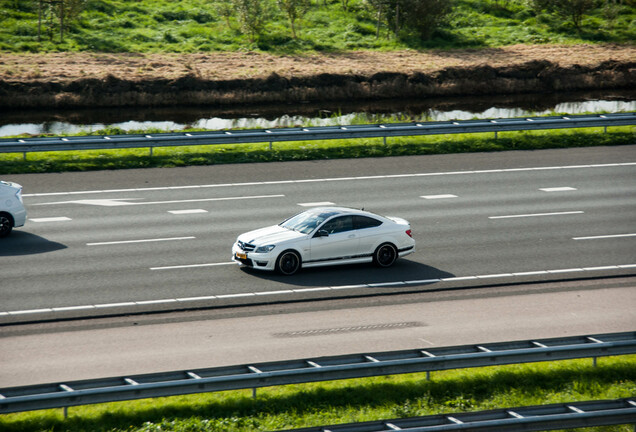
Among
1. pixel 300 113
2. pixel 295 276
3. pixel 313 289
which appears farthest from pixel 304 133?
pixel 300 113

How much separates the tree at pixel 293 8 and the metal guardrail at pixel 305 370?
45546 millimetres

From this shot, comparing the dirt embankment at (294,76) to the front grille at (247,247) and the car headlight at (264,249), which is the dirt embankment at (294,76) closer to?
the front grille at (247,247)

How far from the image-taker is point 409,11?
55.8 meters

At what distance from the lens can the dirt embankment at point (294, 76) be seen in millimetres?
44344

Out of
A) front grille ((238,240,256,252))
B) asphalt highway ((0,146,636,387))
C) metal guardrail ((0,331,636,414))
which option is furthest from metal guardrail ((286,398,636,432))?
front grille ((238,240,256,252))

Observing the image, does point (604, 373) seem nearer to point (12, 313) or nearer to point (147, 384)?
point (147, 384)

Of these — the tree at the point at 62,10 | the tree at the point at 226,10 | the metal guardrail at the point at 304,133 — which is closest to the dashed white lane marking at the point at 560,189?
the metal guardrail at the point at 304,133

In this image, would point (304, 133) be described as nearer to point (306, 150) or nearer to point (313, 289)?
point (306, 150)

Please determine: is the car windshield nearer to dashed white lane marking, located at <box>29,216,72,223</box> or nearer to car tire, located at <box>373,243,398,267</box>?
car tire, located at <box>373,243,398,267</box>

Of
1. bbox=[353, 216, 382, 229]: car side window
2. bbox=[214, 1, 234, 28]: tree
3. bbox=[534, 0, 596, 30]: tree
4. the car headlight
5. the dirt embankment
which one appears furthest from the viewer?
bbox=[534, 0, 596, 30]: tree

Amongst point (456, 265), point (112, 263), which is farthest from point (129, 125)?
point (456, 265)

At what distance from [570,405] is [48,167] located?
20.1 m

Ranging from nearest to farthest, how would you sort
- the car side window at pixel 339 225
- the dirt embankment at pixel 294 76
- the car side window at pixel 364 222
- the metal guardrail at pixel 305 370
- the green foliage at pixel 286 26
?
the metal guardrail at pixel 305 370, the car side window at pixel 339 225, the car side window at pixel 364 222, the dirt embankment at pixel 294 76, the green foliage at pixel 286 26

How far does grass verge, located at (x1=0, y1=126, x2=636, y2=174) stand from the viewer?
85.2 ft
